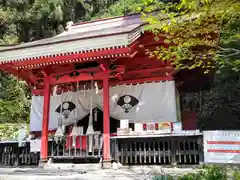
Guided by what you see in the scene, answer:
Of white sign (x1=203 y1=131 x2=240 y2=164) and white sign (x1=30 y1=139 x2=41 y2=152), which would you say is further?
white sign (x1=30 y1=139 x2=41 y2=152)

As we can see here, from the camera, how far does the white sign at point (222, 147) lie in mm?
6575

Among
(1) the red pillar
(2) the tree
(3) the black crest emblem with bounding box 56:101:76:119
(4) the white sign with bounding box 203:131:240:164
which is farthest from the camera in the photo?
(3) the black crest emblem with bounding box 56:101:76:119

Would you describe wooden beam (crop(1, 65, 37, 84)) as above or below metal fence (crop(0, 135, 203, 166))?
above

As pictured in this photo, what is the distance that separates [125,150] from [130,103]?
6.17 feet

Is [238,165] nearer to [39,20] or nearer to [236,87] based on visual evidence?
[236,87]

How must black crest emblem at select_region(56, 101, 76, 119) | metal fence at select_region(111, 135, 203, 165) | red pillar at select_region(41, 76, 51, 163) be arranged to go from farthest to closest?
1. black crest emblem at select_region(56, 101, 76, 119)
2. red pillar at select_region(41, 76, 51, 163)
3. metal fence at select_region(111, 135, 203, 165)

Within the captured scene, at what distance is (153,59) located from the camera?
29.2 ft

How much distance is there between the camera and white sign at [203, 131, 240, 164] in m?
6.57

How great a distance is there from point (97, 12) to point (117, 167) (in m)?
20.7

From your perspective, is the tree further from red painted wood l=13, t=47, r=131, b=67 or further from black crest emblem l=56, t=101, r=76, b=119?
black crest emblem l=56, t=101, r=76, b=119

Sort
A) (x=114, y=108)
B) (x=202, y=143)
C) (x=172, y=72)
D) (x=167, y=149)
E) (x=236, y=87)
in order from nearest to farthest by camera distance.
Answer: (x=202, y=143), (x=167, y=149), (x=172, y=72), (x=114, y=108), (x=236, y=87)

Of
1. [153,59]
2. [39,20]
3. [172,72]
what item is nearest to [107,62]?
[153,59]

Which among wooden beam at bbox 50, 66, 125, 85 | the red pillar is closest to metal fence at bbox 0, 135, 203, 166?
the red pillar

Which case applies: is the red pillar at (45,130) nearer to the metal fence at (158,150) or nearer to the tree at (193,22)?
the metal fence at (158,150)
